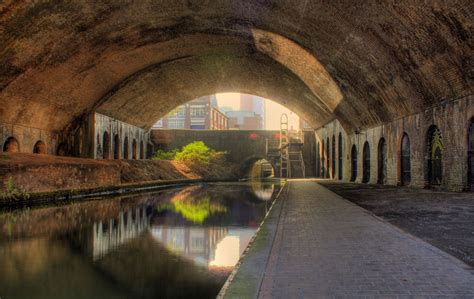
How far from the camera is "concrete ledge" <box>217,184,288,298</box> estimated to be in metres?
3.45

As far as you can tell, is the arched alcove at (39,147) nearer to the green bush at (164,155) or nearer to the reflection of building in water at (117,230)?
the reflection of building in water at (117,230)

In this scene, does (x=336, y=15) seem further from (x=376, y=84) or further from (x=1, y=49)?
(x=1, y=49)

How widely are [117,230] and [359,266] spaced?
505 cm

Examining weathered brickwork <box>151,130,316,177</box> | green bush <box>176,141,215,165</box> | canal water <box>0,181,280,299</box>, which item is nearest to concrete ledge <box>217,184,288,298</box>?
canal water <box>0,181,280,299</box>

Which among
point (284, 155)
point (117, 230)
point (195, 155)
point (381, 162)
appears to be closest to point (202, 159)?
point (195, 155)

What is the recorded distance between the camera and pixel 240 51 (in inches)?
885

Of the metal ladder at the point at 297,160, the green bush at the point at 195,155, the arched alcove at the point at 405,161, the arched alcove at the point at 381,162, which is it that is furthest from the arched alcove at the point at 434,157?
the green bush at the point at 195,155

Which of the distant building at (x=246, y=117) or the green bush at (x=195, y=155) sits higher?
the distant building at (x=246, y=117)

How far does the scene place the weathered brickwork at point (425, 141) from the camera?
12586 mm

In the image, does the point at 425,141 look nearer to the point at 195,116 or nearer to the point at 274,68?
the point at 274,68

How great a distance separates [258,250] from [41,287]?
2294 mm

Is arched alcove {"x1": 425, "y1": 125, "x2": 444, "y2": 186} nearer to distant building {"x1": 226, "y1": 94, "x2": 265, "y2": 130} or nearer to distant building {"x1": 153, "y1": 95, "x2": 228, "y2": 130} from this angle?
distant building {"x1": 153, "y1": 95, "x2": 228, "y2": 130}

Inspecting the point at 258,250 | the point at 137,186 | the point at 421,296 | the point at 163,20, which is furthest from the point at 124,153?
the point at 421,296

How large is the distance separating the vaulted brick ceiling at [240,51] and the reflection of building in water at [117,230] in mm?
7527
